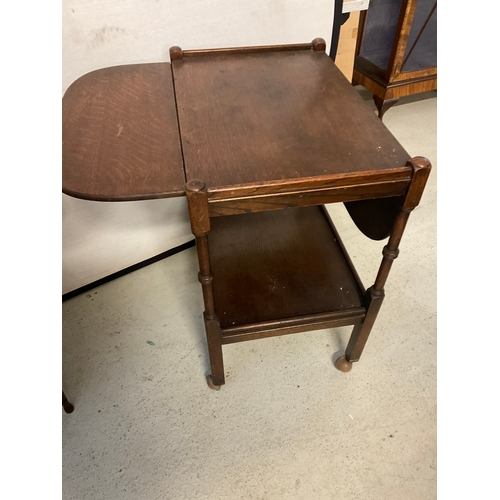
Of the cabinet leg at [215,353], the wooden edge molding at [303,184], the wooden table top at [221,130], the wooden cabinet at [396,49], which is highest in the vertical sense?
the wooden table top at [221,130]

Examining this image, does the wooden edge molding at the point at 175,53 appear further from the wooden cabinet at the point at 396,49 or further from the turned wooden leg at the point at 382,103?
the turned wooden leg at the point at 382,103

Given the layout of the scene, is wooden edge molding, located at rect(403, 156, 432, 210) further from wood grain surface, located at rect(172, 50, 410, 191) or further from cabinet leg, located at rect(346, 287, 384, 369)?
cabinet leg, located at rect(346, 287, 384, 369)

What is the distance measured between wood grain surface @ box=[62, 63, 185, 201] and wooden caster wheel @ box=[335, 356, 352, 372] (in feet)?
2.65

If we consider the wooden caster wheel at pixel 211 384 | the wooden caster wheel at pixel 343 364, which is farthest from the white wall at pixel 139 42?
the wooden caster wheel at pixel 343 364

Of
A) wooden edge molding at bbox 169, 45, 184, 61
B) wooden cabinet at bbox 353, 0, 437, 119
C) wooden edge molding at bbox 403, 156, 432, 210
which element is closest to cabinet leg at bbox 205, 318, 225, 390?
wooden edge molding at bbox 403, 156, 432, 210

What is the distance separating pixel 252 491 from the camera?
1.05 m

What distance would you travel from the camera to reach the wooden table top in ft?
2.53

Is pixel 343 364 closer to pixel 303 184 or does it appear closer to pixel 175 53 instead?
pixel 303 184

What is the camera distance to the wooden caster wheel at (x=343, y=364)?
127 centimetres

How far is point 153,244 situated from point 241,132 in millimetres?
798

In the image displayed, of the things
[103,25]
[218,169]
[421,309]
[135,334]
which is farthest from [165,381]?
[103,25]

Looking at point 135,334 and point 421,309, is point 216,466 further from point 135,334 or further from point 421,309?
point 421,309

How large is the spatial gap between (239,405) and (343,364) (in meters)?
0.34

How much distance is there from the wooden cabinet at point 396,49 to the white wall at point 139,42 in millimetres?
461
